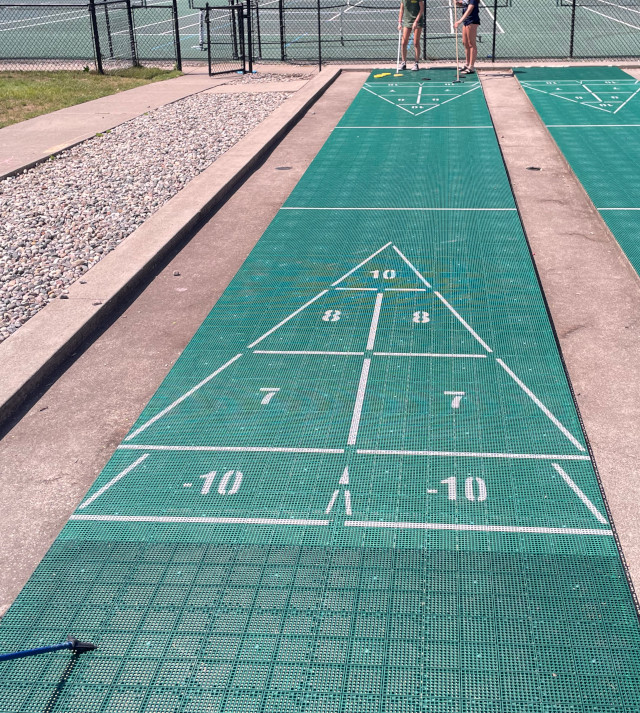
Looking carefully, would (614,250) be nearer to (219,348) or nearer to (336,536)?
(219,348)

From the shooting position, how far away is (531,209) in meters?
9.88

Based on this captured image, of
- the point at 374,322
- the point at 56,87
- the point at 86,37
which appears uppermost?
the point at 86,37

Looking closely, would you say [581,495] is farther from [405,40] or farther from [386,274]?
[405,40]

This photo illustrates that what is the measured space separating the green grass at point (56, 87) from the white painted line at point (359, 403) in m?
11.7

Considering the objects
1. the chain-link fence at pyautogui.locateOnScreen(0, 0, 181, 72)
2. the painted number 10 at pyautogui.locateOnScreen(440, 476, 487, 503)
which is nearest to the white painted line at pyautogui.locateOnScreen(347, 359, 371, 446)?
the painted number 10 at pyautogui.locateOnScreen(440, 476, 487, 503)

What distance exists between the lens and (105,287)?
7.53m

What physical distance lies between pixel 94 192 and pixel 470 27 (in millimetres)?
11679

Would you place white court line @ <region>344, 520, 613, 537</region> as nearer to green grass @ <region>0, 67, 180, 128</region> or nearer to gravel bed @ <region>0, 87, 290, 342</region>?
gravel bed @ <region>0, 87, 290, 342</region>

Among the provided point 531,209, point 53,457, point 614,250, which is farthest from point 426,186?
point 53,457

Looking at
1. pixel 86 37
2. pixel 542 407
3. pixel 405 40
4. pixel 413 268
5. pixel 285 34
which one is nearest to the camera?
pixel 542 407

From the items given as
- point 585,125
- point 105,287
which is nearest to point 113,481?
point 105,287

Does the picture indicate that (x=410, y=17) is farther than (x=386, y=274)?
Yes

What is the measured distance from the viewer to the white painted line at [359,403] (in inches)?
213

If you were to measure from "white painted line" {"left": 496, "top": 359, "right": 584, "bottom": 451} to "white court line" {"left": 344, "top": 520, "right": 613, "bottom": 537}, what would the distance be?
828mm
